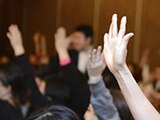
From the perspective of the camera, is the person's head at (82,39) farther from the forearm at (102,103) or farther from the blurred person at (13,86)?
the forearm at (102,103)

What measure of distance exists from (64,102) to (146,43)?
148 inches

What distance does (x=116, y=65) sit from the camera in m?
1.44

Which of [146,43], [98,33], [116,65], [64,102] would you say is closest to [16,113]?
[64,102]

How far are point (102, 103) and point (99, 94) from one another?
5 centimetres

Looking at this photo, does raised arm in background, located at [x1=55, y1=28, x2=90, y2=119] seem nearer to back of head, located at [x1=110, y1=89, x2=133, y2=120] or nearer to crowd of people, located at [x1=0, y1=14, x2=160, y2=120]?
crowd of people, located at [x1=0, y1=14, x2=160, y2=120]

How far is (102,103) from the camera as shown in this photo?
209 centimetres

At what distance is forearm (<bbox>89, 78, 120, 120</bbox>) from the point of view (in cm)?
207

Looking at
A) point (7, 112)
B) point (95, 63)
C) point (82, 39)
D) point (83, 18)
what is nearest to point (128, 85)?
point (95, 63)

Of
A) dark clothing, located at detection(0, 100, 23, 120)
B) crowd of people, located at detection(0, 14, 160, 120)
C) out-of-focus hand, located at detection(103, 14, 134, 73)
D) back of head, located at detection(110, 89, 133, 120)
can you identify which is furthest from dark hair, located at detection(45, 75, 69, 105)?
out-of-focus hand, located at detection(103, 14, 134, 73)

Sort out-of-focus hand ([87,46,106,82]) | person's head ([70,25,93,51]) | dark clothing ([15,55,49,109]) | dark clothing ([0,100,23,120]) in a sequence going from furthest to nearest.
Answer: person's head ([70,25,93,51])
dark clothing ([15,55,49,109])
dark clothing ([0,100,23,120])
out-of-focus hand ([87,46,106,82])

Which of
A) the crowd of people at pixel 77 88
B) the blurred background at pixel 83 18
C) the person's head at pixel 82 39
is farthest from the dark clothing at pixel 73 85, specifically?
the blurred background at pixel 83 18

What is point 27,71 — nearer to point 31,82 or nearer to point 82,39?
point 31,82

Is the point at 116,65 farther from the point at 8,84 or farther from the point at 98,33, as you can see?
the point at 98,33

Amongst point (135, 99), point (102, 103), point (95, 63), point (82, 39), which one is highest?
point (135, 99)
